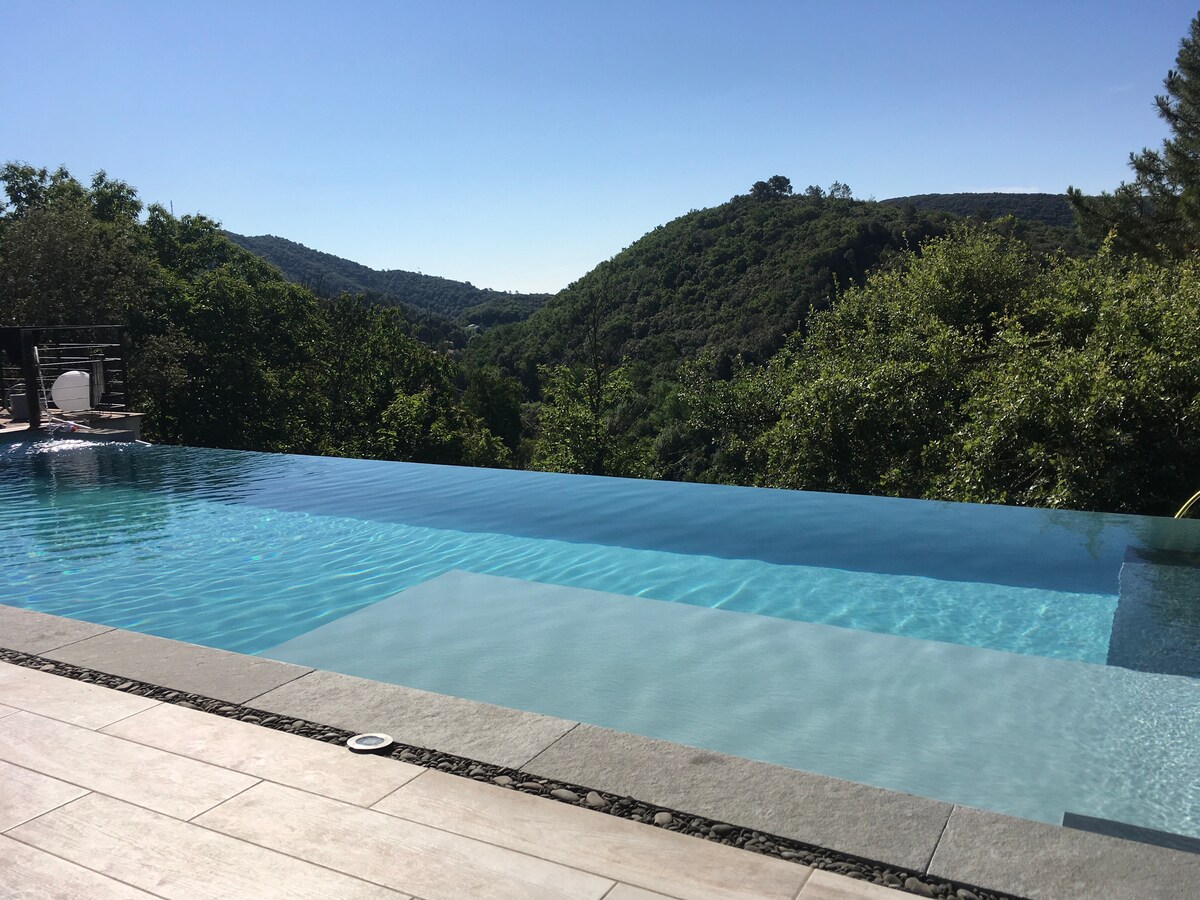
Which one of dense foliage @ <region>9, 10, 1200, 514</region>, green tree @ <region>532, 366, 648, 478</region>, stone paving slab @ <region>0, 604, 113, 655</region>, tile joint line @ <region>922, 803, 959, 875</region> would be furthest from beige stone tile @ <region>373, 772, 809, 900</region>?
green tree @ <region>532, 366, 648, 478</region>

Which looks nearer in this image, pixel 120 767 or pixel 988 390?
pixel 120 767

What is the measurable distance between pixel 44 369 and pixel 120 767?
1256cm

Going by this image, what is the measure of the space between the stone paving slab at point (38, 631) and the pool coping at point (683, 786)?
0.07 meters

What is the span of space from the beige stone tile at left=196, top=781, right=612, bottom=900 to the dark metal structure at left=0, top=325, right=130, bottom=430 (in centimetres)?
1058

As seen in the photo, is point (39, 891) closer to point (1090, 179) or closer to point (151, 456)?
point (151, 456)

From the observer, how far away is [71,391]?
11.5 m

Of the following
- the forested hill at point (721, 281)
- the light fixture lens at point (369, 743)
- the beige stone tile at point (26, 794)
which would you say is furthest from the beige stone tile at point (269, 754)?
the forested hill at point (721, 281)

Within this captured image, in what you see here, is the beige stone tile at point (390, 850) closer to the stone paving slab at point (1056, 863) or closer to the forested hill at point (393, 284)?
the stone paving slab at point (1056, 863)

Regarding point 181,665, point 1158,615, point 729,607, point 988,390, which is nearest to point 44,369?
point 181,665

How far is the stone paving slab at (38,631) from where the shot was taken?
3.21m

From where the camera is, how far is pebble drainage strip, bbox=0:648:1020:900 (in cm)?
176

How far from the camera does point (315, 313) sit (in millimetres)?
24156

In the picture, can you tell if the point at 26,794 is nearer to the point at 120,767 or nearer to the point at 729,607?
the point at 120,767

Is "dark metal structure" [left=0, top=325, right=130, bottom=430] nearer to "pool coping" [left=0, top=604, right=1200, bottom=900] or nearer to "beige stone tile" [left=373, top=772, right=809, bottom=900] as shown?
"pool coping" [left=0, top=604, right=1200, bottom=900]
